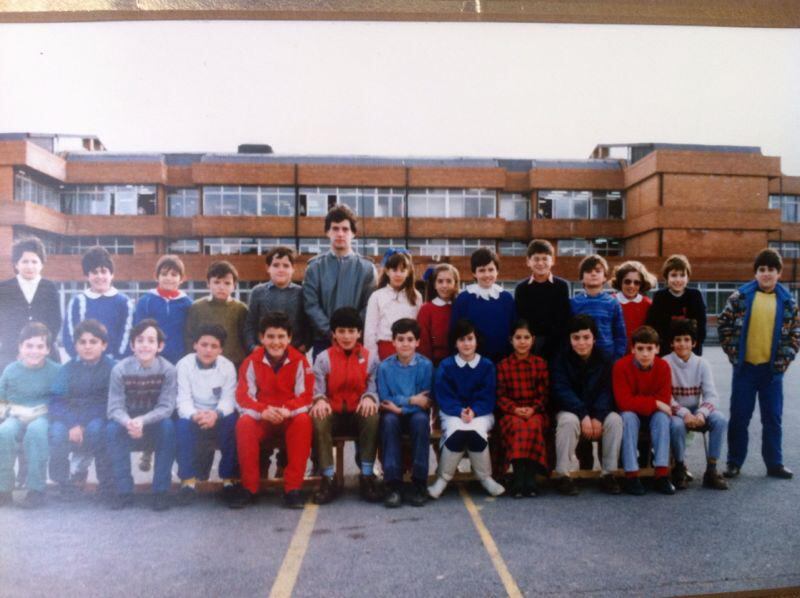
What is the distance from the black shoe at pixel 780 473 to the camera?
4211mm

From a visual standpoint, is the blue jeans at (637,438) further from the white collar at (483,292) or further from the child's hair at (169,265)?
the child's hair at (169,265)

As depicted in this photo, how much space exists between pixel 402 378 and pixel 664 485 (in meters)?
1.90

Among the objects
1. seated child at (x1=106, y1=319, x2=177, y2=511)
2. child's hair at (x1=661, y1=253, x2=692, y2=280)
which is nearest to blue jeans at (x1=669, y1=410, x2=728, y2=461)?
child's hair at (x1=661, y1=253, x2=692, y2=280)

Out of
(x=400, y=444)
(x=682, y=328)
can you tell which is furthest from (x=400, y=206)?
(x=400, y=444)

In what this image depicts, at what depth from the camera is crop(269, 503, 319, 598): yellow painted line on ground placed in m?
2.55

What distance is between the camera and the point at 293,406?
4.04 meters

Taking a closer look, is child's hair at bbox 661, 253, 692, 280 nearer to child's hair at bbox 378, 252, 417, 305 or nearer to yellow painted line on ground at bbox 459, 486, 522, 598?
child's hair at bbox 378, 252, 417, 305

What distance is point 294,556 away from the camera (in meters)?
2.89

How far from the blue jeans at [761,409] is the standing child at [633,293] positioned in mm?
841

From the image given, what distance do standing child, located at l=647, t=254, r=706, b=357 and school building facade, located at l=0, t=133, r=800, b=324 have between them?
20 cm

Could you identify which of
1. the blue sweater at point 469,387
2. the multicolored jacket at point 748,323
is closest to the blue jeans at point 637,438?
the multicolored jacket at point 748,323

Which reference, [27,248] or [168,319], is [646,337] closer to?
[168,319]

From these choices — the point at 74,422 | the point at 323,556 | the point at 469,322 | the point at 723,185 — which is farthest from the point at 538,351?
the point at 723,185

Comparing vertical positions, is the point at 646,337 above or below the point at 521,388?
above
